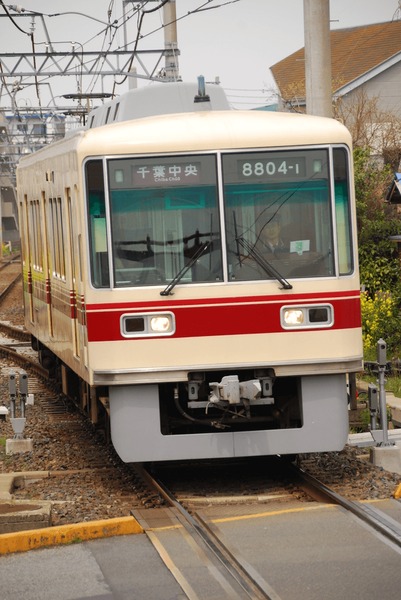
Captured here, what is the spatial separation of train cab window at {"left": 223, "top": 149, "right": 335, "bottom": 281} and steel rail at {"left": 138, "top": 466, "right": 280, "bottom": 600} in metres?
1.75

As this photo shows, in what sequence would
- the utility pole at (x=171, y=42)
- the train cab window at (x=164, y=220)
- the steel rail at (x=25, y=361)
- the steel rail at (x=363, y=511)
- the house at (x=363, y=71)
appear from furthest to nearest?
the house at (x=363, y=71)
the utility pole at (x=171, y=42)
the steel rail at (x=25, y=361)
the train cab window at (x=164, y=220)
the steel rail at (x=363, y=511)

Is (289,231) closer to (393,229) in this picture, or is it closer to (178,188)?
(178,188)

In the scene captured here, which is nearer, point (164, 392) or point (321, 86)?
point (164, 392)

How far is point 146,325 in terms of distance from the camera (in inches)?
371

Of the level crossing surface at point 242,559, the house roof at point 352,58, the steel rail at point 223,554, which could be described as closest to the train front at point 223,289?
the steel rail at point 223,554

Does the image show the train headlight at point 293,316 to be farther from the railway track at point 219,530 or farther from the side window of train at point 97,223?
the side window of train at point 97,223

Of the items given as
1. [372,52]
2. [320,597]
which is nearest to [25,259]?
[320,597]

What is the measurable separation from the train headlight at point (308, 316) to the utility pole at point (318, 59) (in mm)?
4256

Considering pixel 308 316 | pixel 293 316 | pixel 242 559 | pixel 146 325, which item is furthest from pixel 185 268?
pixel 242 559

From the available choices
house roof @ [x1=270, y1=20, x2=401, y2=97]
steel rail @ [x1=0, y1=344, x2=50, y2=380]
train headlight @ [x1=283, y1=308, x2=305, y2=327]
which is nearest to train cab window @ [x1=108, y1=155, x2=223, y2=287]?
train headlight @ [x1=283, y1=308, x2=305, y2=327]

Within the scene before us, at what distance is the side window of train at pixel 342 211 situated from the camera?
31.4 feet

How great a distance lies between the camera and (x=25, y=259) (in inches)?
685

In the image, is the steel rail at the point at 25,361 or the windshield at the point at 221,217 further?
the steel rail at the point at 25,361

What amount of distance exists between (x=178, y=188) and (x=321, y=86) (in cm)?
428
